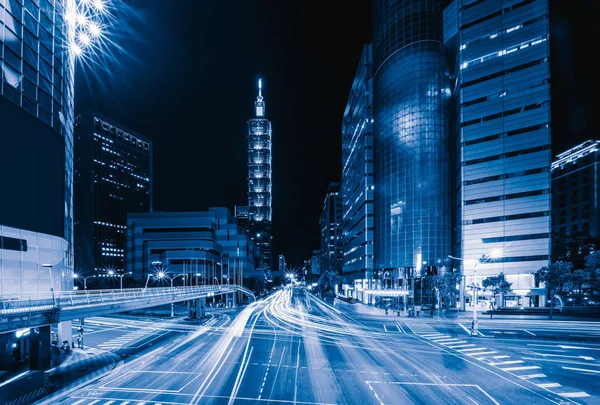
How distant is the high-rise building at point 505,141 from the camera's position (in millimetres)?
88000

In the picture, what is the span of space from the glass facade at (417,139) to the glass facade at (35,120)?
84.2 metres

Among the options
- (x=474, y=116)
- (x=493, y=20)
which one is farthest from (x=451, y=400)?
(x=493, y=20)

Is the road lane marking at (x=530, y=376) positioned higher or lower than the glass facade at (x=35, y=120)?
lower

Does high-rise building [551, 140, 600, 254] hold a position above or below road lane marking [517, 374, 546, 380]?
above

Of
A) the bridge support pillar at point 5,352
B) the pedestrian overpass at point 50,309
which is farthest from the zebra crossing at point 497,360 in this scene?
the bridge support pillar at point 5,352

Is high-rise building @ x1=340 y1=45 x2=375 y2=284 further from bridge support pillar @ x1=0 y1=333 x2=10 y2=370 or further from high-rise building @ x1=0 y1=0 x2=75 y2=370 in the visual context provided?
bridge support pillar @ x1=0 y1=333 x2=10 y2=370

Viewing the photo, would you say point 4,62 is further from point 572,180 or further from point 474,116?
point 572,180

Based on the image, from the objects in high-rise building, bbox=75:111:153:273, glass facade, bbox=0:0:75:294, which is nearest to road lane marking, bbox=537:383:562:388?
glass facade, bbox=0:0:75:294

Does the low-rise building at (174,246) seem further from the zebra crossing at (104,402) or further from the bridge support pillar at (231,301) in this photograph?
the zebra crossing at (104,402)

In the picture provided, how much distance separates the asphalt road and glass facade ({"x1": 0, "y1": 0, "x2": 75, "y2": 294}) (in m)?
16.2

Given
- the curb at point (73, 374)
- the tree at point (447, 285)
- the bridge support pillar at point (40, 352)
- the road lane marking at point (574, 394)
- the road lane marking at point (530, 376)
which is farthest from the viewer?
the tree at point (447, 285)

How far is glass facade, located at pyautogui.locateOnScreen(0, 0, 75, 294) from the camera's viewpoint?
1407 inches

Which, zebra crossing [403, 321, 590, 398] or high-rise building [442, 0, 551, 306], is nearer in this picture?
zebra crossing [403, 321, 590, 398]

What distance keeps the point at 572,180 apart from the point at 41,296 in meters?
159
